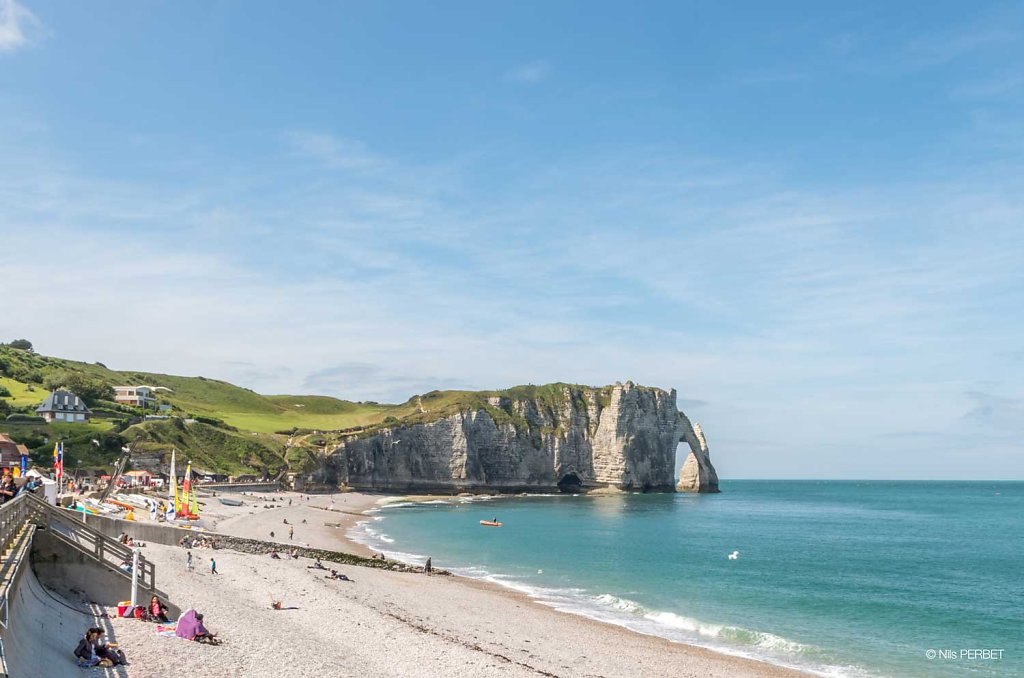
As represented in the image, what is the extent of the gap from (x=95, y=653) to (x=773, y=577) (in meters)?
46.8

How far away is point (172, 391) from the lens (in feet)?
600

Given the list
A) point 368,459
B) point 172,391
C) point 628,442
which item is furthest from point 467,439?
point 172,391

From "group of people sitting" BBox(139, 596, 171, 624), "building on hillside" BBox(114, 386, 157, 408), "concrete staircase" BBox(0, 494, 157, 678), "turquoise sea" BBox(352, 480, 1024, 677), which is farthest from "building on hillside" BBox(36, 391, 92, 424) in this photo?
"group of people sitting" BBox(139, 596, 171, 624)

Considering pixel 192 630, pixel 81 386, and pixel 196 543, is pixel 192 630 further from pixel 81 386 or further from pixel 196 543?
pixel 81 386

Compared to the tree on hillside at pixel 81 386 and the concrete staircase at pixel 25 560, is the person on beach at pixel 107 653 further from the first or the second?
the tree on hillside at pixel 81 386

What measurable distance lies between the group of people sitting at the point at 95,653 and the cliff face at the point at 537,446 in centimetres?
12055

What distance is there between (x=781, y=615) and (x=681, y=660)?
13100 mm

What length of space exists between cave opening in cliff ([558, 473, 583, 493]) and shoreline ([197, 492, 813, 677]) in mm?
38217

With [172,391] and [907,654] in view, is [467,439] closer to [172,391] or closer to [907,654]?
[172,391]

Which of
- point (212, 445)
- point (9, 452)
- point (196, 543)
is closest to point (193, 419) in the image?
point (212, 445)

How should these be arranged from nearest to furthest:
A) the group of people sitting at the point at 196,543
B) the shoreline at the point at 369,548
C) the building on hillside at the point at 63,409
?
the shoreline at the point at 369,548, the group of people sitting at the point at 196,543, the building on hillside at the point at 63,409

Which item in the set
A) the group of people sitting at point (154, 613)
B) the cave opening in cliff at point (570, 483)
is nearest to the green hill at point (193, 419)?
the cave opening in cliff at point (570, 483)

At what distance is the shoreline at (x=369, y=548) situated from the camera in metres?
30.8

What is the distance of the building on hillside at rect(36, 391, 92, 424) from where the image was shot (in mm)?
106625
